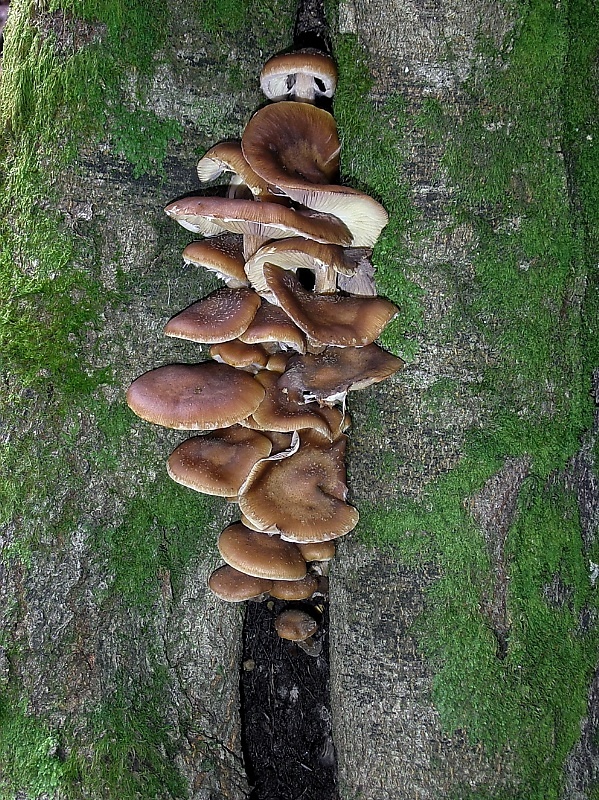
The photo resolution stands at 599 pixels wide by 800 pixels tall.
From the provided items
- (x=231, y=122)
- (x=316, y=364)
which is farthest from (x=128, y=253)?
(x=316, y=364)

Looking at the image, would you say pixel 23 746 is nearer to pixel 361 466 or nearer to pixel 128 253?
pixel 361 466

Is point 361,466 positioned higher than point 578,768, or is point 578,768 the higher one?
point 361,466

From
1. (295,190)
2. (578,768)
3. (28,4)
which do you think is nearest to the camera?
(295,190)

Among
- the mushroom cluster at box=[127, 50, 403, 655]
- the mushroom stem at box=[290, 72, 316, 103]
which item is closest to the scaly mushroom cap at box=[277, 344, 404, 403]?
the mushroom cluster at box=[127, 50, 403, 655]

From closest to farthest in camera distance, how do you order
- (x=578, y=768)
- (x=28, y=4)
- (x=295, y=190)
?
(x=295, y=190), (x=578, y=768), (x=28, y=4)

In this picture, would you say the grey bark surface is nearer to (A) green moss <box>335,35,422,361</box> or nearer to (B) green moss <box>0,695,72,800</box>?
(A) green moss <box>335,35,422,361</box>

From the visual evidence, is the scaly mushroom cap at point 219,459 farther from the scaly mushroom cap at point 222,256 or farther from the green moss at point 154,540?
the scaly mushroom cap at point 222,256

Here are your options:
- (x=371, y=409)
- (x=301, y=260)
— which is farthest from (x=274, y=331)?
(x=371, y=409)
